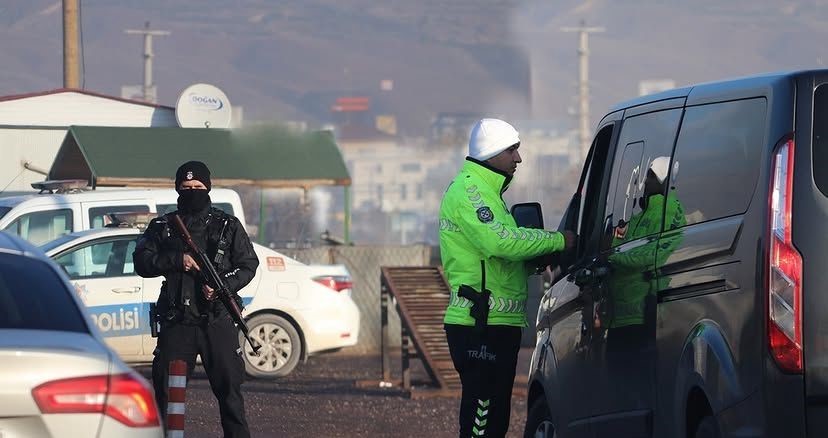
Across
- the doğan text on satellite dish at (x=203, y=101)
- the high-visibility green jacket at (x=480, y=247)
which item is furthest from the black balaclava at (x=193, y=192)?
the doğan text on satellite dish at (x=203, y=101)

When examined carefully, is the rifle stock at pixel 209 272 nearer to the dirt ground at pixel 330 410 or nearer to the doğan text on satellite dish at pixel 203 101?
the dirt ground at pixel 330 410

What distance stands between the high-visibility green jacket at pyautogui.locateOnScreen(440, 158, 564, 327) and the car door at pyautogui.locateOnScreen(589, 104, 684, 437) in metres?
0.60

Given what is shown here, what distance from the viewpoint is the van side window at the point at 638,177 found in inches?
243

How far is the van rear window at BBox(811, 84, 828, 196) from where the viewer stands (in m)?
5.07

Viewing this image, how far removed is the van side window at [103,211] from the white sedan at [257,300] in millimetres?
962

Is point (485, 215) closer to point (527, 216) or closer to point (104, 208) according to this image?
point (527, 216)

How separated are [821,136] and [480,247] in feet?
7.90

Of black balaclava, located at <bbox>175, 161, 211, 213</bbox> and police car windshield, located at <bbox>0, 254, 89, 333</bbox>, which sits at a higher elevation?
black balaclava, located at <bbox>175, 161, 211, 213</bbox>

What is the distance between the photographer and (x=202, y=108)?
29.1m

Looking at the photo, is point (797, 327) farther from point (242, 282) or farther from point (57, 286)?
point (242, 282)

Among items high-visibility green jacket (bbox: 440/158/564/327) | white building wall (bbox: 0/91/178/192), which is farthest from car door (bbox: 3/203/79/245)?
white building wall (bbox: 0/91/178/192)

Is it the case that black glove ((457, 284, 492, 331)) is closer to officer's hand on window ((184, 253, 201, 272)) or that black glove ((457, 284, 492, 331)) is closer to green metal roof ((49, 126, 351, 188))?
officer's hand on window ((184, 253, 201, 272))

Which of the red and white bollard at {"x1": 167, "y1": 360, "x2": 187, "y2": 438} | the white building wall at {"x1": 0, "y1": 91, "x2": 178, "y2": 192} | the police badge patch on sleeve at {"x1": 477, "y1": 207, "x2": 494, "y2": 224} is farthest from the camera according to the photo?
the white building wall at {"x1": 0, "y1": 91, "x2": 178, "y2": 192}

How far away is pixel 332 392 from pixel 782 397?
10.6m
